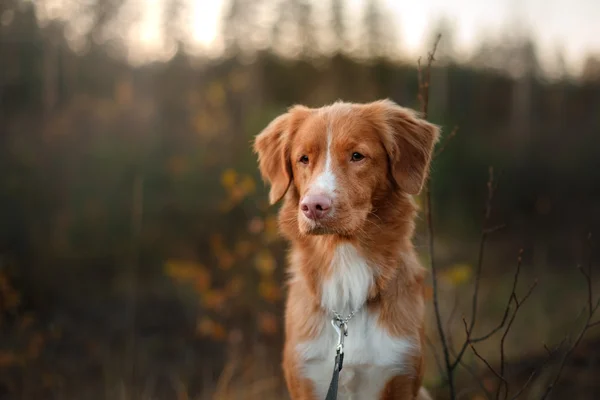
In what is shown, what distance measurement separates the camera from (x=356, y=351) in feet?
10.8

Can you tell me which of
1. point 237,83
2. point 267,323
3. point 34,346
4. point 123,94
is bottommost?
point 34,346

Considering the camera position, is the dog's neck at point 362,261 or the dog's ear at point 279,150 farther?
the dog's ear at point 279,150

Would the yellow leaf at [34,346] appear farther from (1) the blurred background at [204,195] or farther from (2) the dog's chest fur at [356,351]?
(2) the dog's chest fur at [356,351]

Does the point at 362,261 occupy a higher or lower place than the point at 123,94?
lower

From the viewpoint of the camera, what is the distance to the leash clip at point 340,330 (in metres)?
3.28

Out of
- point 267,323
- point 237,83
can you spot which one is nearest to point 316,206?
point 267,323

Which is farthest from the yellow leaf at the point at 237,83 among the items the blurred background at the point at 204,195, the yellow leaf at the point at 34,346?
the yellow leaf at the point at 34,346

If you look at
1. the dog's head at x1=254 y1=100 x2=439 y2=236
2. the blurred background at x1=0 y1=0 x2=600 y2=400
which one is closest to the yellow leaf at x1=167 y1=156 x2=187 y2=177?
the blurred background at x1=0 y1=0 x2=600 y2=400

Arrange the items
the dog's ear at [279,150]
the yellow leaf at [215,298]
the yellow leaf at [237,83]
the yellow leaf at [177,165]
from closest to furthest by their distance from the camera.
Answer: the dog's ear at [279,150], the yellow leaf at [215,298], the yellow leaf at [237,83], the yellow leaf at [177,165]

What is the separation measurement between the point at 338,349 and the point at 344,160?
3.32 ft

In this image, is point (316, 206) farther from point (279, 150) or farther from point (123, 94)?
point (123, 94)

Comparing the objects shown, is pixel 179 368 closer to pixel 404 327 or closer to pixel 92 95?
pixel 404 327

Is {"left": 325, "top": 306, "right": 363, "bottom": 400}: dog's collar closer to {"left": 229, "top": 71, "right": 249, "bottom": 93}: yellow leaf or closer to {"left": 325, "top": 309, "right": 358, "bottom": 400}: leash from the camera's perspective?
{"left": 325, "top": 309, "right": 358, "bottom": 400}: leash

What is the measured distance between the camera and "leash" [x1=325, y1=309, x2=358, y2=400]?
3.16 metres
